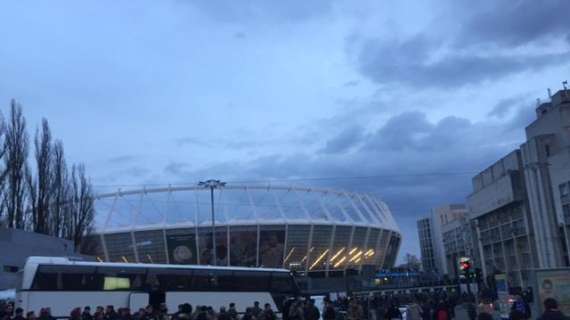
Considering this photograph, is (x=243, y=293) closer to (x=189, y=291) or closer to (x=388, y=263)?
(x=189, y=291)

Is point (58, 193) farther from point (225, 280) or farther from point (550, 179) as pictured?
point (550, 179)

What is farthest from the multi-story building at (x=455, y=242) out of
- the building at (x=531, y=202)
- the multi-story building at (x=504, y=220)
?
the building at (x=531, y=202)

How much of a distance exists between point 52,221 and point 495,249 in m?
51.2

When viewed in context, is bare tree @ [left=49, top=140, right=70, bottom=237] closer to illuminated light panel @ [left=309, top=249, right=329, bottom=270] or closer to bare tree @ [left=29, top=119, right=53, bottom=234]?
bare tree @ [left=29, top=119, right=53, bottom=234]

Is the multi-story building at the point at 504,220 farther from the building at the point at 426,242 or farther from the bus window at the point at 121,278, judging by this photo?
the building at the point at 426,242

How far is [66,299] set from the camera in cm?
2416

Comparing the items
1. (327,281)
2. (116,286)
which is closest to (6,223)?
(116,286)

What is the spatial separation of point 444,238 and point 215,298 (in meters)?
106

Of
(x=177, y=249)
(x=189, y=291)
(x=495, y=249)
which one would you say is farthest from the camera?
(x=177, y=249)

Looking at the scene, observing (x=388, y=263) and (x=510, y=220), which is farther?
(x=388, y=263)

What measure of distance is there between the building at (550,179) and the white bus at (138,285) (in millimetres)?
32020

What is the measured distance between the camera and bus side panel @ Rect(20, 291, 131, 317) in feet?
76.6

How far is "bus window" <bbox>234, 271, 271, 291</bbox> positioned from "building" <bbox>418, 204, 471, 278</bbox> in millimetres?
75939

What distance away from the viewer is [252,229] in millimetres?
76062
